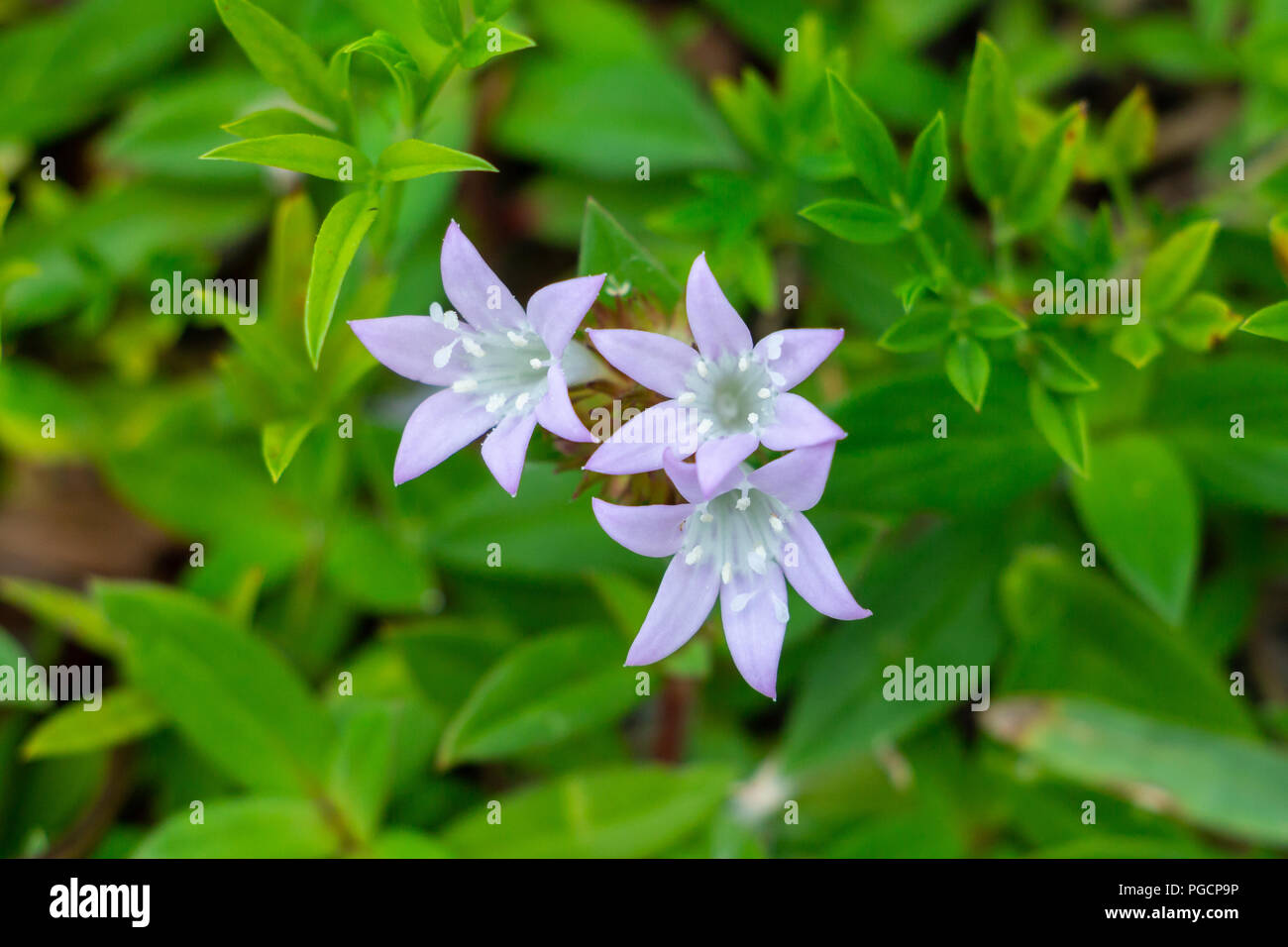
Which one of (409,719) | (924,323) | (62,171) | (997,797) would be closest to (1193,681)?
(997,797)

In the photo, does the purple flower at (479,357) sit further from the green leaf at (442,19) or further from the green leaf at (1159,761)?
the green leaf at (1159,761)

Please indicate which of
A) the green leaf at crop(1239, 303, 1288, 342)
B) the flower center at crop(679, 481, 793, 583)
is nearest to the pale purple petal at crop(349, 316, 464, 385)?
the flower center at crop(679, 481, 793, 583)

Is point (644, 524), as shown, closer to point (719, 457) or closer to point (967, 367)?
point (719, 457)

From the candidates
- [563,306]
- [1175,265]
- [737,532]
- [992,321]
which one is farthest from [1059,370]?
[563,306]

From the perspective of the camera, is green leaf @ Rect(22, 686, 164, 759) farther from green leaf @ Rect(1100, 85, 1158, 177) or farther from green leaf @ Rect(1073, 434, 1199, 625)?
green leaf @ Rect(1100, 85, 1158, 177)

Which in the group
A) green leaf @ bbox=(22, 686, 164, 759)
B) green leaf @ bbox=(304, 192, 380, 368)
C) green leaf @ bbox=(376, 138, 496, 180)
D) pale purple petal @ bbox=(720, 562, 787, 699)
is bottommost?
green leaf @ bbox=(22, 686, 164, 759)
